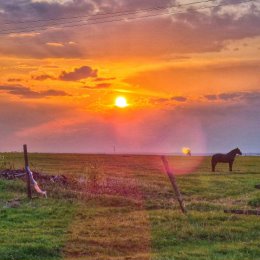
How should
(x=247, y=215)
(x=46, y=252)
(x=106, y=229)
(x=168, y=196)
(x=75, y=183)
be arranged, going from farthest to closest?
1. (x=75, y=183)
2. (x=168, y=196)
3. (x=247, y=215)
4. (x=106, y=229)
5. (x=46, y=252)

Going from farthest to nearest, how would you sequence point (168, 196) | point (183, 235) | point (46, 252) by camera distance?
point (168, 196) < point (183, 235) < point (46, 252)

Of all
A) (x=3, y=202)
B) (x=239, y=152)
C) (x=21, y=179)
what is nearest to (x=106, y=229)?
(x=3, y=202)

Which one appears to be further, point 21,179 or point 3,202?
point 21,179

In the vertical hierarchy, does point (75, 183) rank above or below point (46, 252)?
above

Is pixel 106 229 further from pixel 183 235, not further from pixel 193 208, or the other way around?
pixel 193 208

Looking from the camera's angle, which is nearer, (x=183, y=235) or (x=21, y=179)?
(x=183, y=235)

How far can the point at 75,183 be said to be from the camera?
3712 cm

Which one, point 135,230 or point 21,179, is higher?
point 21,179

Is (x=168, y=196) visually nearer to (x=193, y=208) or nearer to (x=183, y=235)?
(x=193, y=208)

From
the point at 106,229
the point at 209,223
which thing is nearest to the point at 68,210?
the point at 106,229

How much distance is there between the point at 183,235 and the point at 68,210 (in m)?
8.46

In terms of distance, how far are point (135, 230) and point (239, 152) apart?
54.9 metres

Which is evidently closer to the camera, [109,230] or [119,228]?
[109,230]

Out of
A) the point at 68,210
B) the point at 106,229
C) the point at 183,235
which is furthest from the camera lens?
the point at 68,210
